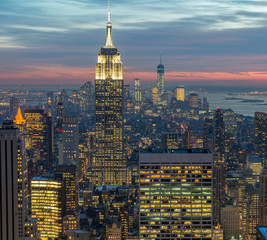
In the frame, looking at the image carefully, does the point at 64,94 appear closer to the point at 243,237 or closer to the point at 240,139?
the point at 240,139

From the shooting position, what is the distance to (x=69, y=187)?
88625 millimetres

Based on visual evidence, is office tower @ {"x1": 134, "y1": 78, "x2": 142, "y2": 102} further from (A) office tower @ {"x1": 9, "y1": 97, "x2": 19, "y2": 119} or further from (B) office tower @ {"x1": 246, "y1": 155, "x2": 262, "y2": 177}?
(A) office tower @ {"x1": 9, "y1": 97, "x2": 19, "y2": 119}

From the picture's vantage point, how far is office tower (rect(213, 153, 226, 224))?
272ft

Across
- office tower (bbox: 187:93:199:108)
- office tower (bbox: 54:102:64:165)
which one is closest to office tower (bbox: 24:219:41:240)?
office tower (bbox: 54:102:64:165)

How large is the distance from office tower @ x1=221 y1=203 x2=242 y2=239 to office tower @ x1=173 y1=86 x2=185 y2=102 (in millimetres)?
60439

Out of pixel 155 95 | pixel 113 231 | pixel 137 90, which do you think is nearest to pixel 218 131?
pixel 137 90

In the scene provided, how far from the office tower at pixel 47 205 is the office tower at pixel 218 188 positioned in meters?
22.2

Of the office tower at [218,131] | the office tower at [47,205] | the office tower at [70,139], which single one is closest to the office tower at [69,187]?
the office tower at [47,205]

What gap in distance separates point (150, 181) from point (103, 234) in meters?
31.4

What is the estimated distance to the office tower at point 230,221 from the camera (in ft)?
269

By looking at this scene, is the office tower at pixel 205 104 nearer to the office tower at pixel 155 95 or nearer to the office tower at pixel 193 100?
the office tower at pixel 193 100

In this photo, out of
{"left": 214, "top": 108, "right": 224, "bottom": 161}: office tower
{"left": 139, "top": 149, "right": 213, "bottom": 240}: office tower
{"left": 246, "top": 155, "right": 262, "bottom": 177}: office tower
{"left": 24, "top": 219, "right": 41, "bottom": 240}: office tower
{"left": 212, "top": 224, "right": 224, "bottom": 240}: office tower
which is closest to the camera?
{"left": 139, "top": 149, "right": 213, "bottom": 240}: office tower

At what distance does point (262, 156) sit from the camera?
121 m

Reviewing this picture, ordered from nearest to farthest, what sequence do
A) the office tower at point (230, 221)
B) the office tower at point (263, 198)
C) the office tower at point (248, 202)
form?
the office tower at point (230, 221) < the office tower at point (248, 202) < the office tower at point (263, 198)
